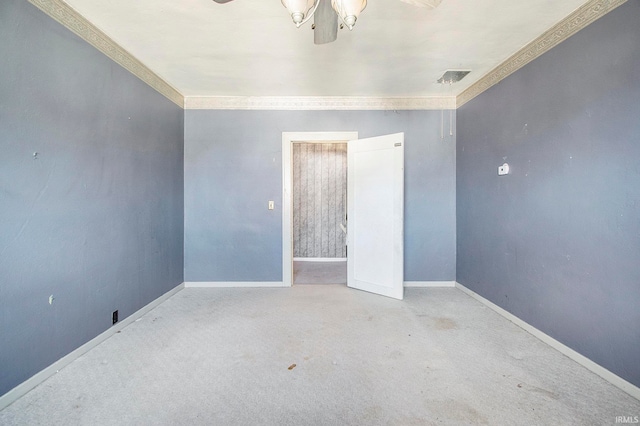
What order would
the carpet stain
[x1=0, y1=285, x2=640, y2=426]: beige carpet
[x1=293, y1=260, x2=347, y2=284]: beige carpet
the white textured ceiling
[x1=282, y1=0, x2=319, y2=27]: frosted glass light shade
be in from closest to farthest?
[x1=282, y1=0, x2=319, y2=27]: frosted glass light shade
[x1=0, y1=285, x2=640, y2=426]: beige carpet
the white textured ceiling
the carpet stain
[x1=293, y1=260, x2=347, y2=284]: beige carpet

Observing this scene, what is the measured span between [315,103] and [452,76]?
165 centimetres

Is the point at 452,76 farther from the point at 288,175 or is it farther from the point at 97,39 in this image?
the point at 97,39

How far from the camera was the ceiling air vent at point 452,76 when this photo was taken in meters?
2.86

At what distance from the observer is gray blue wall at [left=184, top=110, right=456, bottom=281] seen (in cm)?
358

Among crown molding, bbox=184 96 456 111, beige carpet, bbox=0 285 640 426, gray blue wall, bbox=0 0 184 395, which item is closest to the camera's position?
beige carpet, bbox=0 285 640 426

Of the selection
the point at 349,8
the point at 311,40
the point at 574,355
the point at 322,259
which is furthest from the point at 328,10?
the point at 322,259

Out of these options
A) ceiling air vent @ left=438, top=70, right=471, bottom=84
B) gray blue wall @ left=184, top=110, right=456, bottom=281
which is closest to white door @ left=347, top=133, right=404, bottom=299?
gray blue wall @ left=184, top=110, right=456, bottom=281

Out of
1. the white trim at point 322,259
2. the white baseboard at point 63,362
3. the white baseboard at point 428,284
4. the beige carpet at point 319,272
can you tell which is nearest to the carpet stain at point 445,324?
the white baseboard at point 428,284

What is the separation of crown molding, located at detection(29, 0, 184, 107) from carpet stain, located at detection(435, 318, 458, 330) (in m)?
3.74

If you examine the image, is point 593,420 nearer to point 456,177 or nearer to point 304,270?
point 456,177

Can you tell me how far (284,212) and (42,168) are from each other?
232 cm

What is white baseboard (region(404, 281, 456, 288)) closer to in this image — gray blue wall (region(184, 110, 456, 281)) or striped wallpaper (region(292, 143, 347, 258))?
gray blue wall (region(184, 110, 456, 281))

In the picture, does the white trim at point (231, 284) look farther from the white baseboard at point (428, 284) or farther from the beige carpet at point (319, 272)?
the white baseboard at point (428, 284)

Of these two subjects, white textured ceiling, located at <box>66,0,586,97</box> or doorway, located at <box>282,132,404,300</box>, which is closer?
white textured ceiling, located at <box>66,0,586,97</box>
